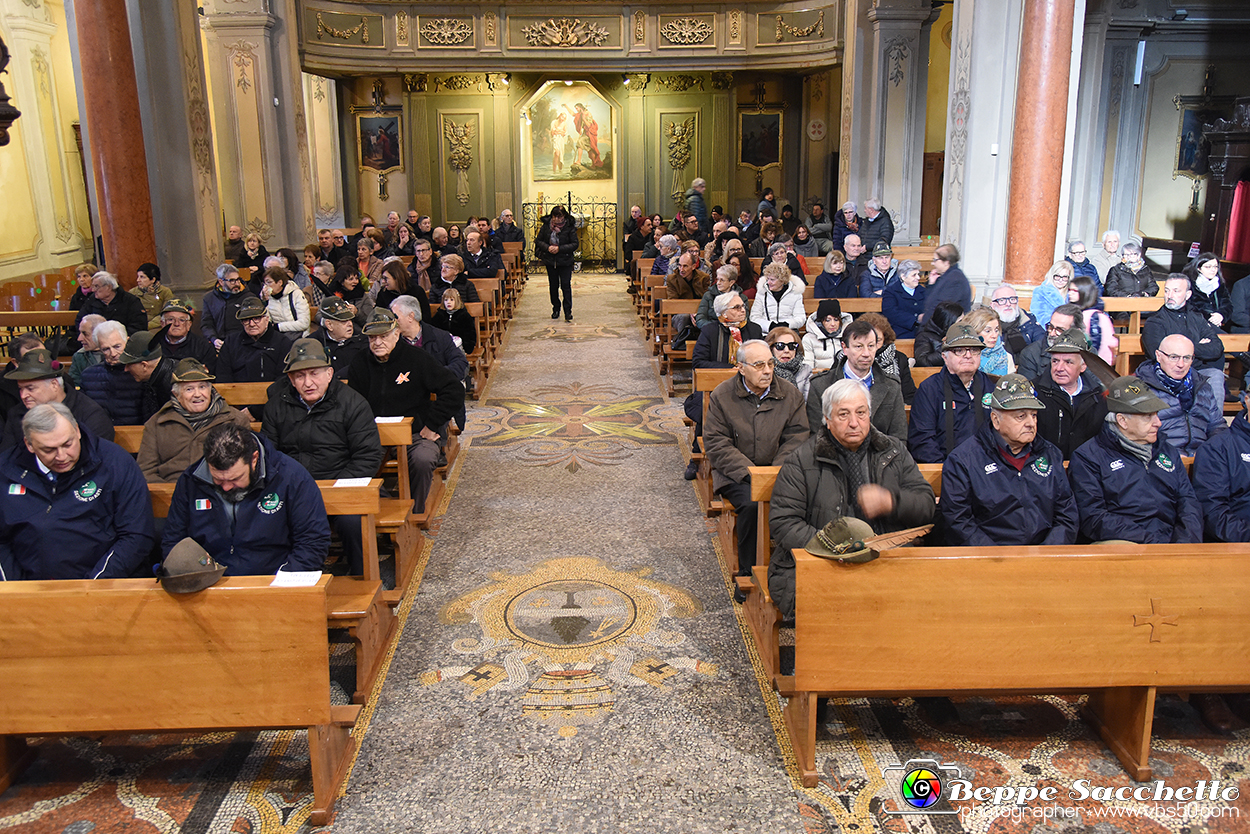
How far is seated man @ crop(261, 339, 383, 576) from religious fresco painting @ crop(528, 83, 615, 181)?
18.8 meters

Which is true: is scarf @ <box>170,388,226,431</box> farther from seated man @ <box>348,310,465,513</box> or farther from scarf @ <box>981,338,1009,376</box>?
scarf @ <box>981,338,1009,376</box>

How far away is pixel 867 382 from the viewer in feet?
19.0

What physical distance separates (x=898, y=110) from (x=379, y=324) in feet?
40.4

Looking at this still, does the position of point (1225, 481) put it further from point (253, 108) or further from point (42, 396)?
point (253, 108)

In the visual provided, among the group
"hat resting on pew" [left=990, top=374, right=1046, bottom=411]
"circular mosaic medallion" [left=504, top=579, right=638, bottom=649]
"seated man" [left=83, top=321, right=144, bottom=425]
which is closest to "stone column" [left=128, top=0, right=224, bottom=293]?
"seated man" [left=83, top=321, right=144, bottom=425]

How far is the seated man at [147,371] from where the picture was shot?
246 inches

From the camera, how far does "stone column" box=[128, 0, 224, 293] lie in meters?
10.6

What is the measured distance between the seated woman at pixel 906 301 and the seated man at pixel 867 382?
3.82m

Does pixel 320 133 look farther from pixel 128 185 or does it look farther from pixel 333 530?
pixel 333 530

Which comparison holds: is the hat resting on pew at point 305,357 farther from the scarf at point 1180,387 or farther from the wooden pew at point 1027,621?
the scarf at point 1180,387

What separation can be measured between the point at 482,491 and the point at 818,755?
4015 millimetres

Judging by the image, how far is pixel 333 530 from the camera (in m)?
5.91

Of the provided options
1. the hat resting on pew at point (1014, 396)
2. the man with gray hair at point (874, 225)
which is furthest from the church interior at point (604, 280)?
the man with gray hair at point (874, 225)

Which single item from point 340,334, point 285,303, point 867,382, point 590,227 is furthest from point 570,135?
point 867,382
